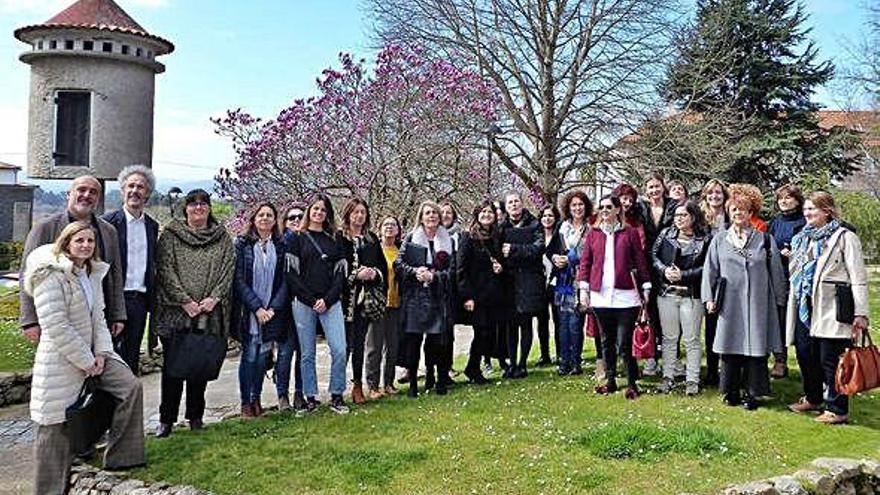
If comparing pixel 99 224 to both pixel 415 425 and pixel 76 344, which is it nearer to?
pixel 76 344

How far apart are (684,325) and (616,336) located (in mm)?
631

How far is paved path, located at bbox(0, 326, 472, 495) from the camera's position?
5.71 metres

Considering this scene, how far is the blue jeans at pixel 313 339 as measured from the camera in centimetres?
661

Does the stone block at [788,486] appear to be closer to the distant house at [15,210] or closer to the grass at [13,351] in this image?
the grass at [13,351]

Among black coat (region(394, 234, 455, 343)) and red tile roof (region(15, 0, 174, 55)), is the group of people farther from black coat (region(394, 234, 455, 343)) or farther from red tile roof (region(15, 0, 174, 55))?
red tile roof (region(15, 0, 174, 55))

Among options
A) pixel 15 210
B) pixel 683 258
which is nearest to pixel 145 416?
pixel 683 258

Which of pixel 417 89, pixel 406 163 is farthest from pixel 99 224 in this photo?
pixel 417 89

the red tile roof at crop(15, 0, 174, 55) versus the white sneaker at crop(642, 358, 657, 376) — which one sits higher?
the red tile roof at crop(15, 0, 174, 55)

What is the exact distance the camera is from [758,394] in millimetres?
6496

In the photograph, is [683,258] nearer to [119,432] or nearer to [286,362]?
[286,362]

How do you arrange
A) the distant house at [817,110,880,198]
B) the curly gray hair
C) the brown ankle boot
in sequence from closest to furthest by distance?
the curly gray hair → the brown ankle boot → the distant house at [817,110,880,198]

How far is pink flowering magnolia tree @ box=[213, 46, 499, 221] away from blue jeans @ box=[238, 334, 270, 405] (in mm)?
6635

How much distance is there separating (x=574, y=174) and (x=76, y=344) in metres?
17.6

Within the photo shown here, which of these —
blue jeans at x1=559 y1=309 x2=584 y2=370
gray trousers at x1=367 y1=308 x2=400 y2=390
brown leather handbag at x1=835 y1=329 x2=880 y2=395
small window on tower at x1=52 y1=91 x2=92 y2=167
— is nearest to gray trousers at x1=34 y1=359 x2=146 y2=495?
gray trousers at x1=367 y1=308 x2=400 y2=390
